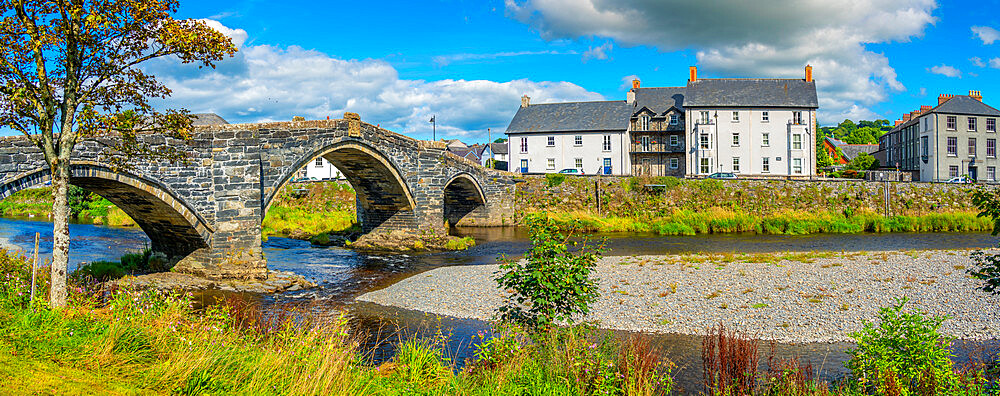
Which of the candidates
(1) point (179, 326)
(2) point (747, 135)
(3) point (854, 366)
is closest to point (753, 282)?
(3) point (854, 366)

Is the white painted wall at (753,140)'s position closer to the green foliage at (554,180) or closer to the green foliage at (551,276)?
the green foliage at (554,180)

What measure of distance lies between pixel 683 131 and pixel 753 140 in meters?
6.00

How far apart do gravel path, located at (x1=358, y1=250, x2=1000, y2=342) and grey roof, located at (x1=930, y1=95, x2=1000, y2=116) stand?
4208cm

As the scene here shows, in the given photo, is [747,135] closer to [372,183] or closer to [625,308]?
[372,183]

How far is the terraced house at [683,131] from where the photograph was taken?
5172 cm

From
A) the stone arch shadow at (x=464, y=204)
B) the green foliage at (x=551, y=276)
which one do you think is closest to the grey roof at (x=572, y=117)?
the stone arch shadow at (x=464, y=204)

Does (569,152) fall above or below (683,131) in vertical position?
below

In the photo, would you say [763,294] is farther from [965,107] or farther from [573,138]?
[965,107]

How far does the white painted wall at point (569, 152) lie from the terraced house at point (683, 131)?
0.29 feet

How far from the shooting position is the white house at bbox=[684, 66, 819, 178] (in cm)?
5150

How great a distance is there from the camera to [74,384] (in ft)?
18.6

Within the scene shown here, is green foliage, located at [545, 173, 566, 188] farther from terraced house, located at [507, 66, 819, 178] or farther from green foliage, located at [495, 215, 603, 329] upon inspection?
green foliage, located at [495, 215, 603, 329]

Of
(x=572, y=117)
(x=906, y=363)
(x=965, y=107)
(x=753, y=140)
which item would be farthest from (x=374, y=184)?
(x=965, y=107)

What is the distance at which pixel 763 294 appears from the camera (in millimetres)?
14148
